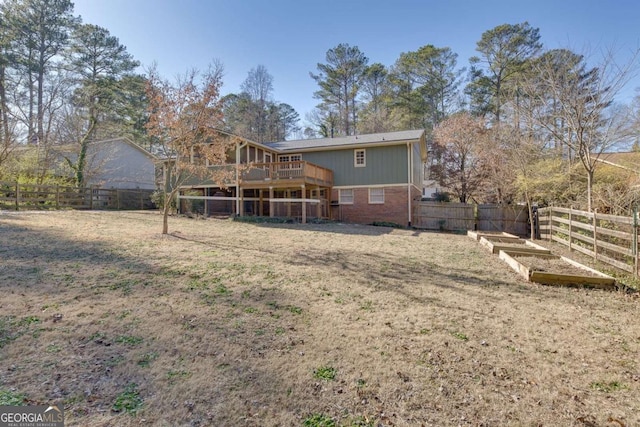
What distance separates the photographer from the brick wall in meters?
18.0

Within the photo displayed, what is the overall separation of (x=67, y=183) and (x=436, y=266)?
25.8 meters

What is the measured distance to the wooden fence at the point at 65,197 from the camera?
16.5 metres

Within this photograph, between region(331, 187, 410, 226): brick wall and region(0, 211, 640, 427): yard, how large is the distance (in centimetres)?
1149

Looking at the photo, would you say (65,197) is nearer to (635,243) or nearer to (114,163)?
(114,163)

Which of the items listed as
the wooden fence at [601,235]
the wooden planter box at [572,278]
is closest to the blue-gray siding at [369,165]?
the wooden fence at [601,235]

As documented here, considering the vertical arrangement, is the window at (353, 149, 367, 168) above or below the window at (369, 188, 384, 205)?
above

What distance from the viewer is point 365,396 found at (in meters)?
2.71

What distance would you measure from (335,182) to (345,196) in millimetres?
1065

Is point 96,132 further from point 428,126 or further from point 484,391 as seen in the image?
point 484,391

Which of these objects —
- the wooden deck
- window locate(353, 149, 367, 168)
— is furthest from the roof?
the wooden deck

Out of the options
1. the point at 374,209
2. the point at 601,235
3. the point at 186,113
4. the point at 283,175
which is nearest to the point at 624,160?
the point at 601,235

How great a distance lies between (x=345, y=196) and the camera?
63.5 feet

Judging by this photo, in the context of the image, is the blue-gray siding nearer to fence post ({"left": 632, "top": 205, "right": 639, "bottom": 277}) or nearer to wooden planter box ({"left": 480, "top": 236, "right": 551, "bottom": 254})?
wooden planter box ({"left": 480, "top": 236, "right": 551, "bottom": 254})

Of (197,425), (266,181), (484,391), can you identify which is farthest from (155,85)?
(484,391)
